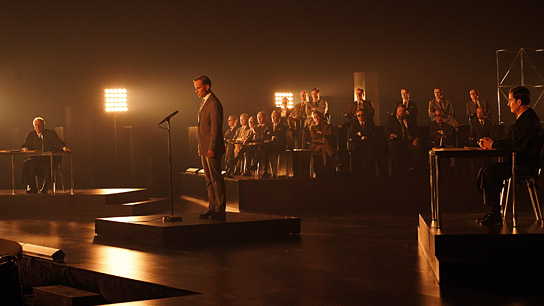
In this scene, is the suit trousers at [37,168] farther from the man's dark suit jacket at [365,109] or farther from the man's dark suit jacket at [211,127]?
the man's dark suit jacket at [365,109]

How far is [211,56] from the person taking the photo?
13625 millimetres

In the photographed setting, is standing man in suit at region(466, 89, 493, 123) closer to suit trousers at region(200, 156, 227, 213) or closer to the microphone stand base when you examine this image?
suit trousers at region(200, 156, 227, 213)

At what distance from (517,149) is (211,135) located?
264 cm

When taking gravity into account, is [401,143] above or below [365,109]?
below

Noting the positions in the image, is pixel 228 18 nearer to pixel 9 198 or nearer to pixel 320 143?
pixel 320 143

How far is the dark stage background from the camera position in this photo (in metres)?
12.9

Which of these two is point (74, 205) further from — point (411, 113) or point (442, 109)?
point (442, 109)

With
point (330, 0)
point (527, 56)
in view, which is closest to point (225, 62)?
point (330, 0)

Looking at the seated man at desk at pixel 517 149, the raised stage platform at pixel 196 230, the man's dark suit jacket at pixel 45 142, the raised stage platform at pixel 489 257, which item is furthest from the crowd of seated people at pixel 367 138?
the raised stage platform at pixel 489 257

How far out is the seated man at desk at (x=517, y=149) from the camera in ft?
15.4

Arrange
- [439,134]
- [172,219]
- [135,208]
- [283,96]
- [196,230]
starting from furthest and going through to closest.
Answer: [283,96], [439,134], [135,208], [172,219], [196,230]

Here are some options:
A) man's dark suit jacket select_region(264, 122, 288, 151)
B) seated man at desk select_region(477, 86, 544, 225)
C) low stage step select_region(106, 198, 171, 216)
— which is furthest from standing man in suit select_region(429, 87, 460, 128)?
seated man at desk select_region(477, 86, 544, 225)

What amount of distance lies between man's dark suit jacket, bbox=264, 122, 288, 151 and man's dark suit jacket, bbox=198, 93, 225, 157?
164 inches

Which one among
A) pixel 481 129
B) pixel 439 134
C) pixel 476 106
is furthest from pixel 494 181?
pixel 476 106
